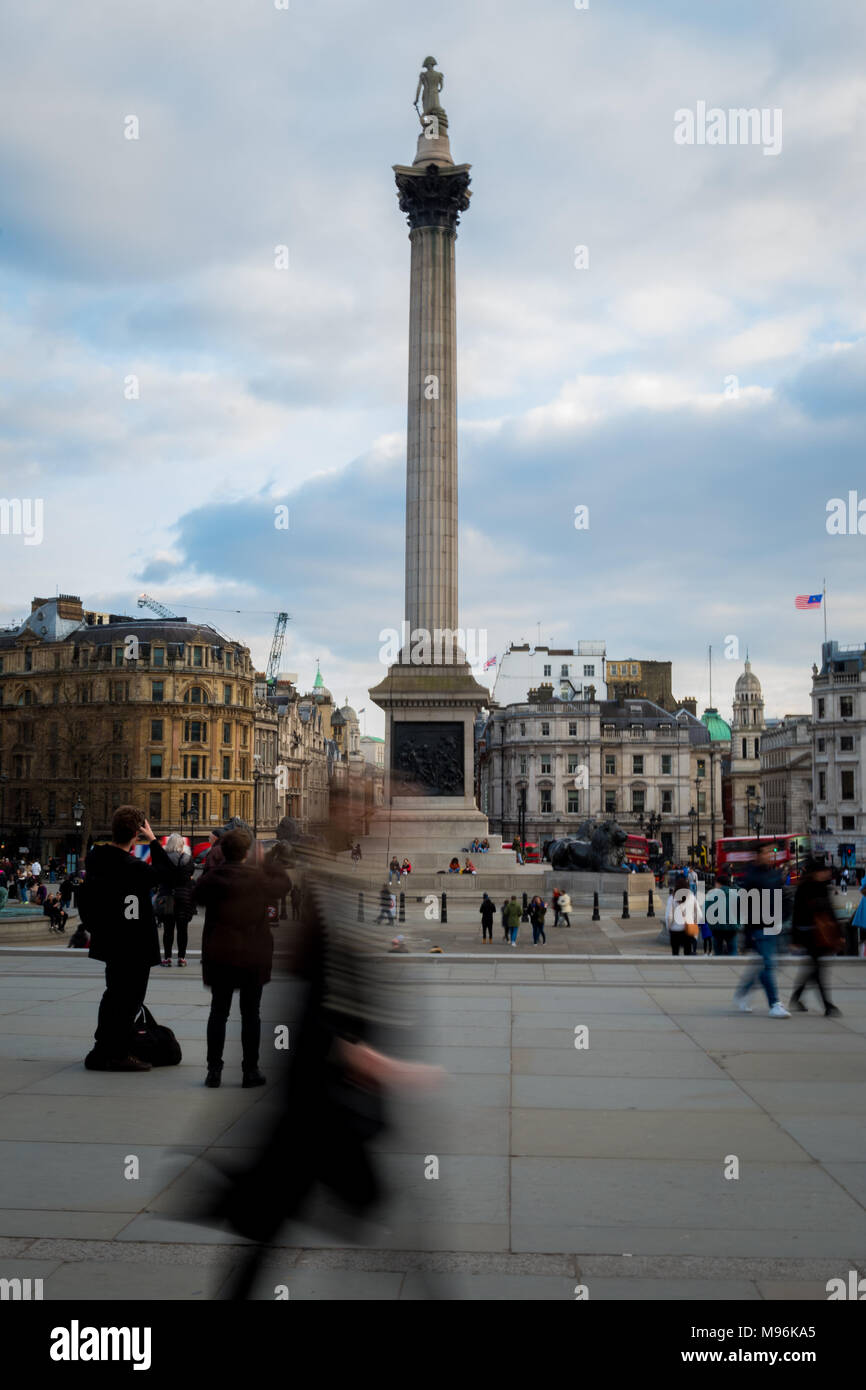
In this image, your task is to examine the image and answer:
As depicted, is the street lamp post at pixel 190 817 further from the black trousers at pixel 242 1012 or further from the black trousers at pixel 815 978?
the black trousers at pixel 242 1012

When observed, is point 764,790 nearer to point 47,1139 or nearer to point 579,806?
point 579,806

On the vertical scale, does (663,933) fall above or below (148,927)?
below

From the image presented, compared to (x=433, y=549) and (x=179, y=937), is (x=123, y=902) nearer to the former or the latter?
(x=179, y=937)

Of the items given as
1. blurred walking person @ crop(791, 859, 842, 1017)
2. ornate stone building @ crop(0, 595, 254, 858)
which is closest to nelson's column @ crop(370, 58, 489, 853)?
blurred walking person @ crop(791, 859, 842, 1017)

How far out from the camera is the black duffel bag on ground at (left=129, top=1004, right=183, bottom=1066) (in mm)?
9000

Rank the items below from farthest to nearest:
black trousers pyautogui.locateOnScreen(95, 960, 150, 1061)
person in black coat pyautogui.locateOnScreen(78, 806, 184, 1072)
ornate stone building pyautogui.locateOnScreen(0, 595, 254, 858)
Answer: ornate stone building pyautogui.locateOnScreen(0, 595, 254, 858)
black trousers pyautogui.locateOnScreen(95, 960, 150, 1061)
person in black coat pyautogui.locateOnScreen(78, 806, 184, 1072)

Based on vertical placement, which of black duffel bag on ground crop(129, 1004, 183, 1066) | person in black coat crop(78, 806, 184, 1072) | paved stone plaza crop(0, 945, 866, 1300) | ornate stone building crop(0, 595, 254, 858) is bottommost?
paved stone plaza crop(0, 945, 866, 1300)

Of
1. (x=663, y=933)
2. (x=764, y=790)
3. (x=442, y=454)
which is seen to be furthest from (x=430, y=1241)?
(x=764, y=790)

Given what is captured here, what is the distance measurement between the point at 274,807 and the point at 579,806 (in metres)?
26.6

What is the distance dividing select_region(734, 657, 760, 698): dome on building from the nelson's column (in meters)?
115

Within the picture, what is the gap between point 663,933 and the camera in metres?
24.2

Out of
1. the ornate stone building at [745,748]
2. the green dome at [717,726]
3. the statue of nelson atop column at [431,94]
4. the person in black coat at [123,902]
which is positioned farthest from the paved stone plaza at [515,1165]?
the green dome at [717,726]

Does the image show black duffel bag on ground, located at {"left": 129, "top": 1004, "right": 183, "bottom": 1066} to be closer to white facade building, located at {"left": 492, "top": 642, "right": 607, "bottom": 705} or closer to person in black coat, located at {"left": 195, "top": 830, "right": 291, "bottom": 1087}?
person in black coat, located at {"left": 195, "top": 830, "right": 291, "bottom": 1087}

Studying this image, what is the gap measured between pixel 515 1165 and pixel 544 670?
10966 centimetres
